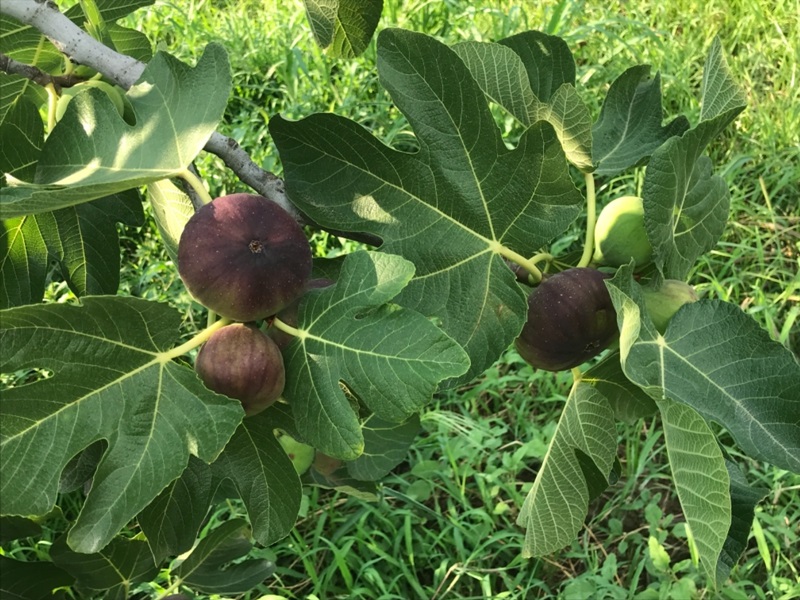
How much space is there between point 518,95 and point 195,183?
40 centimetres

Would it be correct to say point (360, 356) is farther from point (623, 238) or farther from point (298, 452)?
point (298, 452)

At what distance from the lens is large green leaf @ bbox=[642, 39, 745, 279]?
36.5 inches

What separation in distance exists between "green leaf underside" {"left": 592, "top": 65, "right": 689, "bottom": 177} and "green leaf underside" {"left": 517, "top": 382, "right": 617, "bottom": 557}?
35 centimetres

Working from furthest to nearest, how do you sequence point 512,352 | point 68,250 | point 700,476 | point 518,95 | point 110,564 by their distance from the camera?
point 512,352, point 110,564, point 68,250, point 518,95, point 700,476

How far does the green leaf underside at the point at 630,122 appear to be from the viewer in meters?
1.21

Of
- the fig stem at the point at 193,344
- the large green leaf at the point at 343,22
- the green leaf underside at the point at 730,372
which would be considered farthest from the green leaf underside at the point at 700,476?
the large green leaf at the point at 343,22

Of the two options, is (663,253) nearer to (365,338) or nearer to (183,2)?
(365,338)

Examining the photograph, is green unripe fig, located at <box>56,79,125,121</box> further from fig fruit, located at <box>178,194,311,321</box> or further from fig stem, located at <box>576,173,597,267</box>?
fig stem, located at <box>576,173,597,267</box>

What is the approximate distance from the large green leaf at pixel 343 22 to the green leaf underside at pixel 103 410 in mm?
531

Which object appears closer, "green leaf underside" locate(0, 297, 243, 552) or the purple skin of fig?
"green leaf underside" locate(0, 297, 243, 552)

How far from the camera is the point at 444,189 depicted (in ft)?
3.30

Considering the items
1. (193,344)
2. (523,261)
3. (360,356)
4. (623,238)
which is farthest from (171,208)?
(623,238)

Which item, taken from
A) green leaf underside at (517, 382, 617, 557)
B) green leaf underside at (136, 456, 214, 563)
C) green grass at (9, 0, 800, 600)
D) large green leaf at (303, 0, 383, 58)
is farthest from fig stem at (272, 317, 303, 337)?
green grass at (9, 0, 800, 600)

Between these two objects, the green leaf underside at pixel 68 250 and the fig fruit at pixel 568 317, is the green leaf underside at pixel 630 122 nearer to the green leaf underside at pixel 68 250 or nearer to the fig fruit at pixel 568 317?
the fig fruit at pixel 568 317
